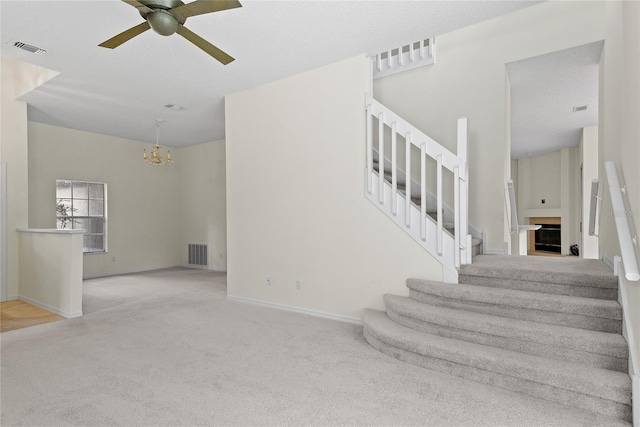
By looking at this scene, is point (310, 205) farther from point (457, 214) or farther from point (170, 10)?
point (170, 10)

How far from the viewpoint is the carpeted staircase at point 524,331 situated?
2.11m

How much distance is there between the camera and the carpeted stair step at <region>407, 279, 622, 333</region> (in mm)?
2383

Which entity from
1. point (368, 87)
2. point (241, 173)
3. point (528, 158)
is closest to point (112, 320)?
point (241, 173)

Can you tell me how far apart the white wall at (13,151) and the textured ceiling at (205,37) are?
0.24 m

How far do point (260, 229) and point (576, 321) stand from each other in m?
3.44

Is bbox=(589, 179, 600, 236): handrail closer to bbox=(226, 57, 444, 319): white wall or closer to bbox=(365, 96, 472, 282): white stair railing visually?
bbox=(365, 96, 472, 282): white stair railing

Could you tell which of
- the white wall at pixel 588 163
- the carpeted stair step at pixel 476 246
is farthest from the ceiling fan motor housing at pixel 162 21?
the white wall at pixel 588 163

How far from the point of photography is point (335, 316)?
3.96 meters

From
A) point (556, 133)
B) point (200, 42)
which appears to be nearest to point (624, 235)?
point (200, 42)

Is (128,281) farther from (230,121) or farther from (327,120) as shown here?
(327,120)

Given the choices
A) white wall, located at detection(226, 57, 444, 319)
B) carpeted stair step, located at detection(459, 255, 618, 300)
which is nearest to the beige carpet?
white wall, located at detection(226, 57, 444, 319)

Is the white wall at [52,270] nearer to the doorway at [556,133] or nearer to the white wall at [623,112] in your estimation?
the white wall at [623,112]

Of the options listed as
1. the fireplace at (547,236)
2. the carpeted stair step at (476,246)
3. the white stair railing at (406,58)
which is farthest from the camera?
the fireplace at (547,236)

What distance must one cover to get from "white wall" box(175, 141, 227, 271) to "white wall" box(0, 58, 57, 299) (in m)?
3.28
